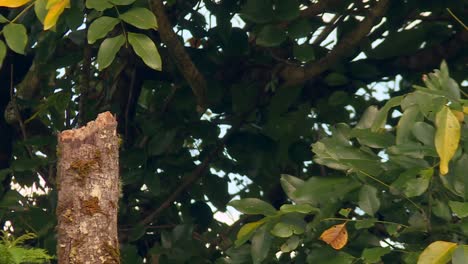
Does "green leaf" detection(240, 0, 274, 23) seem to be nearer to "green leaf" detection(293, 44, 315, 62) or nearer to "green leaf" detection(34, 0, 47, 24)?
"green leaf" detection(293, 44, 315, 62)

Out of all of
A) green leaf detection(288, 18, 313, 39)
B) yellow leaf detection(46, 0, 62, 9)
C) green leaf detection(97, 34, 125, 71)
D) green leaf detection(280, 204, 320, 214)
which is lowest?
green leaf detection(280, 204, 320, 214)

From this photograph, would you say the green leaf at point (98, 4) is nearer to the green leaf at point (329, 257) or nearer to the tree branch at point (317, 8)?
the green leaf at point (329, 257)

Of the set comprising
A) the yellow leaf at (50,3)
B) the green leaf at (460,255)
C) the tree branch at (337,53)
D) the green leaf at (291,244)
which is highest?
the yellow leaf at (50,3)

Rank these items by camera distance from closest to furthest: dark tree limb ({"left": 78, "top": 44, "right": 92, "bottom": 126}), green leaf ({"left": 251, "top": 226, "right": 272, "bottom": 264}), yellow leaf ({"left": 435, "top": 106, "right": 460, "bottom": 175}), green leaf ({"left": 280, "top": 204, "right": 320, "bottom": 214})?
yellow leaf ({"left": 435, "top": 106, "right": 460, "bottom": 175}) < green leaf ({"left": 280, "top": 204, "right": 320, "bottom": 214}) < green leaf ({"left": 251, "top": 226, "right": 272, "bottom": 264}) < dark tree limb ({"left": 78, "top": 44, "right": 92, "bottom": 126})

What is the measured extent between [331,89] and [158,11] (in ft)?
3.77

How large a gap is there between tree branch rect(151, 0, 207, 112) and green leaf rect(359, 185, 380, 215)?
1.07 meters

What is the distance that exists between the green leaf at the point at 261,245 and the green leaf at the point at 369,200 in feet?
1.00

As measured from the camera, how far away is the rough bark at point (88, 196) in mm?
2244

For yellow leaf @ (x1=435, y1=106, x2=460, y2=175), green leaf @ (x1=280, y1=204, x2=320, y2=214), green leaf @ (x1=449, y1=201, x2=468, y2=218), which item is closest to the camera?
yellow leaf @ (x1=435, y1=106, x2=460, y2=175)

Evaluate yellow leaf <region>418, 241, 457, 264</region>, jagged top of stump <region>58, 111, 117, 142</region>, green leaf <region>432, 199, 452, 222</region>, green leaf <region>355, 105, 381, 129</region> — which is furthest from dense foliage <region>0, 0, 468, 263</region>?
jagged top of stump <region>58, 111, 117, 142</region>

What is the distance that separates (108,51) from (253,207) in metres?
0.63

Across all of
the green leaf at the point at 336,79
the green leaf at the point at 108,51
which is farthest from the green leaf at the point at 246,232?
the green leaf at the point at 336,79

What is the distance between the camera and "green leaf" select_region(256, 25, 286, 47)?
12.2 ft

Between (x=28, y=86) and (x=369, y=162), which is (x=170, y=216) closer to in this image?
(x=28, y=86)
